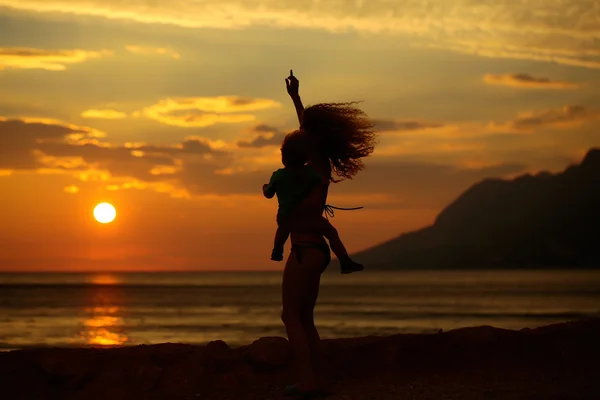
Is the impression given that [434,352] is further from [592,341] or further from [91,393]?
[91,393]

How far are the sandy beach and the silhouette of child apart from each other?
4.58 ft

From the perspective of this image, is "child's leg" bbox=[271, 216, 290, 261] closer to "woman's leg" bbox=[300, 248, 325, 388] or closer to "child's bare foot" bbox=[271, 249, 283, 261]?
"child's bare foot" bbox=[271, 249, 283, 261]

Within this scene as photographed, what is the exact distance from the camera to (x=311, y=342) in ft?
27.7

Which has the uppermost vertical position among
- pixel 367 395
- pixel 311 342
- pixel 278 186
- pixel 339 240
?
pixel 278 186

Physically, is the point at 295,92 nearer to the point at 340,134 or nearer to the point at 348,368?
the point at 340,134

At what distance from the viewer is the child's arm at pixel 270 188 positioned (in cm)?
827

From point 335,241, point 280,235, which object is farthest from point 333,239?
point 280,235

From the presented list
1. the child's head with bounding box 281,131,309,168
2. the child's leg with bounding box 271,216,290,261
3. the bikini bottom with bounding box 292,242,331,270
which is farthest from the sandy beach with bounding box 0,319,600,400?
the child's head with bounding box 281,131,309,168

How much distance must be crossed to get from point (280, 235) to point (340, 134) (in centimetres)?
109

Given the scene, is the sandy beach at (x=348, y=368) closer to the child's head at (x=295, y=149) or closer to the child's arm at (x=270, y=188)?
the child's arm at (x=270, y=188)

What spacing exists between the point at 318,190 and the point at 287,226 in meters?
0.43

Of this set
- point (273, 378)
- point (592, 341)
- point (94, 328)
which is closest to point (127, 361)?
point (273, 378)

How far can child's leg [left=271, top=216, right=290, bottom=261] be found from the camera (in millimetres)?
8338

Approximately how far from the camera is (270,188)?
8.27 meters
